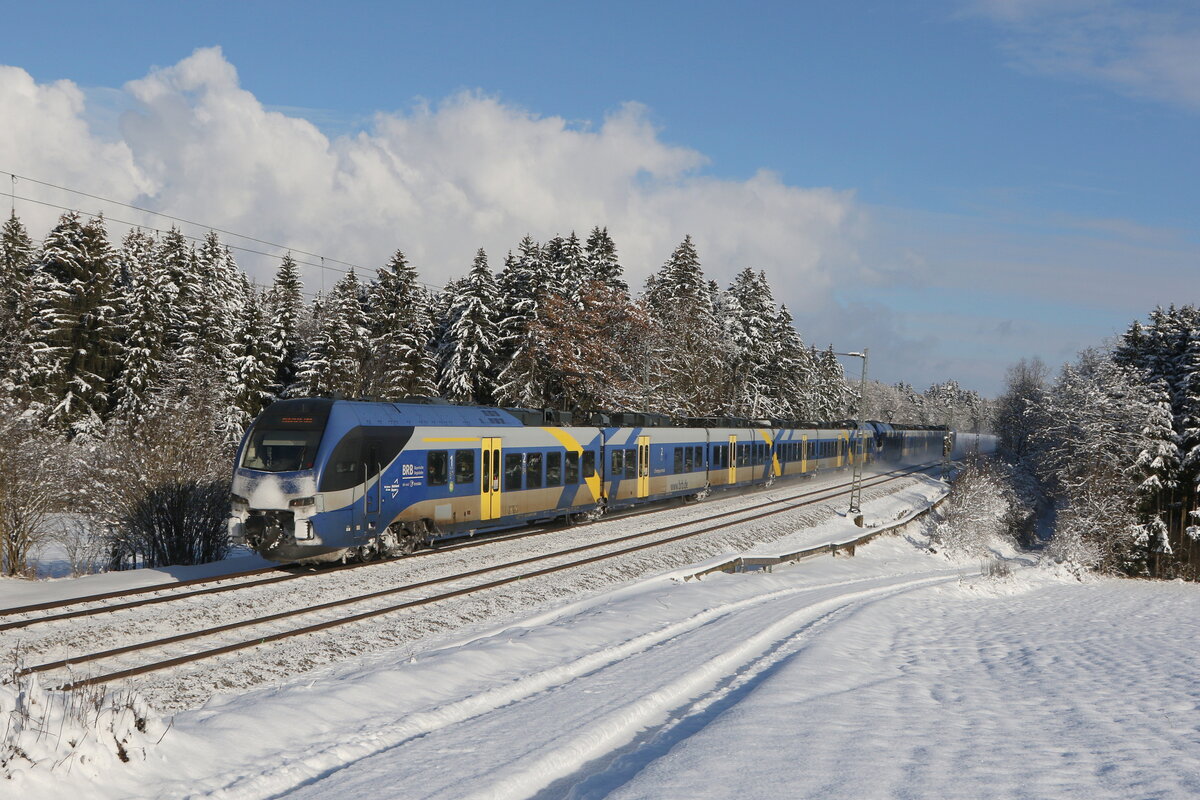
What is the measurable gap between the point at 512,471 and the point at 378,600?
316 inches

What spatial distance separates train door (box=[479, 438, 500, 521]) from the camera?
2136 centimetres

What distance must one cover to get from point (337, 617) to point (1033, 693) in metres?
10.1

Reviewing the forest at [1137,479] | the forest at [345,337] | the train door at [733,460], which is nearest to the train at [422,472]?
the train door at [733,460]

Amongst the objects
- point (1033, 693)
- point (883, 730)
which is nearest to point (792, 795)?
point (883, 730)

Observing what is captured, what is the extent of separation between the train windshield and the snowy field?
18.0 ft

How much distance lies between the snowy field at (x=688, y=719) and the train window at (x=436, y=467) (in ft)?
17.1

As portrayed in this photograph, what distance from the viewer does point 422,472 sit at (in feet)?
63.0

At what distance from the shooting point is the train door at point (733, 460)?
3806 centimetres

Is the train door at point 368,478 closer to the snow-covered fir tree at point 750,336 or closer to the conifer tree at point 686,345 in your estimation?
the conifer tree at point 686,345

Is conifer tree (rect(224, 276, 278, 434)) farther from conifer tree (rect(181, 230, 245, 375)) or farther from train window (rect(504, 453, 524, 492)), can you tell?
train window (rect(504, 453, 524, 492))

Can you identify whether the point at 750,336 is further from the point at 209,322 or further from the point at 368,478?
the point at 368,478

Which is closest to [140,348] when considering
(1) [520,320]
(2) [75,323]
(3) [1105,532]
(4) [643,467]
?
(2) [75,323]

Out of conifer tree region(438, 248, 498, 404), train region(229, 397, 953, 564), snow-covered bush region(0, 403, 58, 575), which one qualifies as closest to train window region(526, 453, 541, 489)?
train region(229, 397, 953, 564)

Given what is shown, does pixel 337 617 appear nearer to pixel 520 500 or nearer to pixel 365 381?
pixel 520 500
